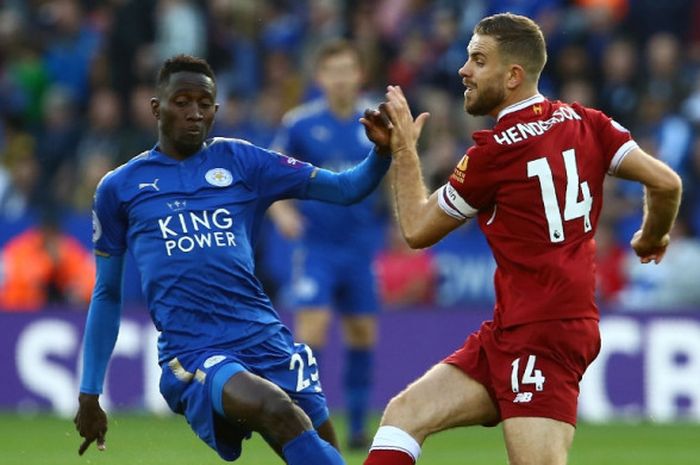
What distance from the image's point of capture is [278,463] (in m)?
10.5

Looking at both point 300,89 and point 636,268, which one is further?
point 300,89

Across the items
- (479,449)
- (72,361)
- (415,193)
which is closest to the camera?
(415,193)

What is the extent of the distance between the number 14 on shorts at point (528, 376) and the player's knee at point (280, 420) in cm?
87

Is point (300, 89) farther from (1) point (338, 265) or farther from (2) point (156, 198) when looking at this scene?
(2) point (156, 198)

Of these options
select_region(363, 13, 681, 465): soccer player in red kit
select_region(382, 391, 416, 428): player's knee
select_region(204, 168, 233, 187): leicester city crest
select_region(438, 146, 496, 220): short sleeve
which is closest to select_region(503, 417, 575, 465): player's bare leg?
select_region(363, 13, 681, 465): soccer player in red kit

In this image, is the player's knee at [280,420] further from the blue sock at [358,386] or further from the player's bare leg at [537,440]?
the blue sock at [358,386]

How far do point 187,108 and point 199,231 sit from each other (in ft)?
1.77

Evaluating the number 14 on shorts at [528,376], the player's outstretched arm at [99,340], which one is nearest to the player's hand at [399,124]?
the number 14 on shorts at [528,376]

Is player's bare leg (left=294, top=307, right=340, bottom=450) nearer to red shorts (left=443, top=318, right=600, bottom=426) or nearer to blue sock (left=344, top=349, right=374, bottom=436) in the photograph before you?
blue sock (left=344, top=349, right=374, bottom=436)

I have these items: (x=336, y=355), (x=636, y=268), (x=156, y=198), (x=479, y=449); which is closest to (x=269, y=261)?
(x=336, y=355)

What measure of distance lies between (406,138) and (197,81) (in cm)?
98

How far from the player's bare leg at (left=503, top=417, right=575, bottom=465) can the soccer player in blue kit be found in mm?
783

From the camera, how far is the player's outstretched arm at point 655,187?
21.8 ft

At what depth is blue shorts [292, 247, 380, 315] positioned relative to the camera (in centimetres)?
1173
